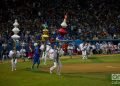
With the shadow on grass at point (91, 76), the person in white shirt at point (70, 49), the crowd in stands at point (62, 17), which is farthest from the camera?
the crowd in stands at point (62, 17)

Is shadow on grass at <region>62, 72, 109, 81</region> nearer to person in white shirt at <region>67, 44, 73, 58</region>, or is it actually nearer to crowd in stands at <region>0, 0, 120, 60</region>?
person in white shirt at <region>67, 44, 73, 58</region>

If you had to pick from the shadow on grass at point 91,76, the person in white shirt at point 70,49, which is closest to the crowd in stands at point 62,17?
the person in white shirt at point 70,49

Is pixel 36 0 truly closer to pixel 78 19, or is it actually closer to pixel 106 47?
pixel 78 19

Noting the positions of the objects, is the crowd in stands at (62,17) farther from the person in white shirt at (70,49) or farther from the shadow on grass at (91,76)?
the shadow on grass at (91,76)

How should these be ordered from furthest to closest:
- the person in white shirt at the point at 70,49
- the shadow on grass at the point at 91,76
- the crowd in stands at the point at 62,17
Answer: the crowd in stands at the point at 62,17 → the person in white shirt at the point at 70,49 → the shadow on grass at the point at 91,76

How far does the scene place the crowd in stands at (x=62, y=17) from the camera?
45344 millimetres

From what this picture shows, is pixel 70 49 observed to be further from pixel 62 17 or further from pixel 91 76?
pixel 91 76

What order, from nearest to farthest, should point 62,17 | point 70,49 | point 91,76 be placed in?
point 91,76, point 70,49, point 62,17

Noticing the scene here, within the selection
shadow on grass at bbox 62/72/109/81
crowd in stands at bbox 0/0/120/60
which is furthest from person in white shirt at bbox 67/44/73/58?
shadow on grass at bbox 62/72/109/81

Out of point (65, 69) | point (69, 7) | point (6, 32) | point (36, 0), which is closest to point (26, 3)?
point (36, 0)

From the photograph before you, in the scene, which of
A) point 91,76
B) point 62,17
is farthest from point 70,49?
point 91,76

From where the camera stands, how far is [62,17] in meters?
49.1

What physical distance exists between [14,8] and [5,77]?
25.1 m

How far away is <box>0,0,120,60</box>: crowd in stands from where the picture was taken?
149 feet
